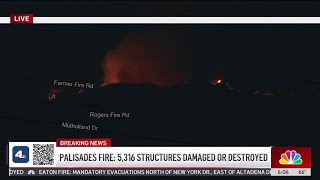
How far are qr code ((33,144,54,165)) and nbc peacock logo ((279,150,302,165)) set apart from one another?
5081 mm

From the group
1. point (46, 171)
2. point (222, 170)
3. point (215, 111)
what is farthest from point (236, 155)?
point (46, 171)

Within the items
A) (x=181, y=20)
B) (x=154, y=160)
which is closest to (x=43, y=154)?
(x=154, y=160)

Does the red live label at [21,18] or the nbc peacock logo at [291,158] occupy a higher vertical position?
the red live label at [21,18]

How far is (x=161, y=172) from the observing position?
440 inches

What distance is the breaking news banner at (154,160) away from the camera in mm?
11195

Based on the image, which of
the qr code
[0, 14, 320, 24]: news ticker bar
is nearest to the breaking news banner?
the qr code

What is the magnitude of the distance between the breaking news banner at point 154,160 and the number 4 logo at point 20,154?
21cm

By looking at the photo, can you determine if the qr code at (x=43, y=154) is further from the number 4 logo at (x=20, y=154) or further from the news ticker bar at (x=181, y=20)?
the news ticker bar at (x=181, y=20)

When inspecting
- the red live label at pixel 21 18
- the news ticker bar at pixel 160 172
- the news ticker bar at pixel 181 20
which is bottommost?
the news ticker bar at pixel 160 172

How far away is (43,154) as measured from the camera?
37.7 feet

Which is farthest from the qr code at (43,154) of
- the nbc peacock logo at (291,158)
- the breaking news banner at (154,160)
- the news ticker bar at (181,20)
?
the nbc peacock logo at (291,158)

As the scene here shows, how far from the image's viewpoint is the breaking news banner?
11195mm

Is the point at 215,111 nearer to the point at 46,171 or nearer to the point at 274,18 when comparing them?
the point at 274,18

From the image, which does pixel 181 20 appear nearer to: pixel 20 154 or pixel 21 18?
pixel 21 18
